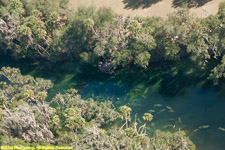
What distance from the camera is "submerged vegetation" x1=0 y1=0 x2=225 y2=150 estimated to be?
5581 cm

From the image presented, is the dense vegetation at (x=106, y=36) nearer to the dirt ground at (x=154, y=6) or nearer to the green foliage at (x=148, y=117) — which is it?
the dirt ground at (x=154, y=6)

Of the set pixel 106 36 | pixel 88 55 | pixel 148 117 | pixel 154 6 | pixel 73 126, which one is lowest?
pixel 73 126

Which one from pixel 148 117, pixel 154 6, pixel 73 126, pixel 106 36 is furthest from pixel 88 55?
pixel 154 6

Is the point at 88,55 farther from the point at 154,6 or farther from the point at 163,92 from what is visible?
the point at 154,6

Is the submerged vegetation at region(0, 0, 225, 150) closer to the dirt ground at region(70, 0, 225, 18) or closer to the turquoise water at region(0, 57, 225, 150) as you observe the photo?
the turquoise water at region(0, 57, 225, 150)

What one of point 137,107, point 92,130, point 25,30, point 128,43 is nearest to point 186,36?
point 128,43

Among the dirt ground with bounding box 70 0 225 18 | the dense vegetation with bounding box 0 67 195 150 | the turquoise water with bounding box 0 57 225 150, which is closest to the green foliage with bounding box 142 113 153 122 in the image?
the dense vegetation with bounding box 0 67 195 150

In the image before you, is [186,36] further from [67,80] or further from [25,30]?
[25,30]

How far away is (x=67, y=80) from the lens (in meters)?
78.4

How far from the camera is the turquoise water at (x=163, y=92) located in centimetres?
6109

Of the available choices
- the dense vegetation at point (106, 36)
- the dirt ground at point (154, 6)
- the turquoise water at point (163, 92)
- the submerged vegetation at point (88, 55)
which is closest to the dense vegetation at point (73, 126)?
the submerged vegetation at point (88, 55)

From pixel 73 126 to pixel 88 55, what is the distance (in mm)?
22710

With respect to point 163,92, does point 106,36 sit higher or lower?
higher

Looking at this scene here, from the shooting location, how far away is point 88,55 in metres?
75.1
